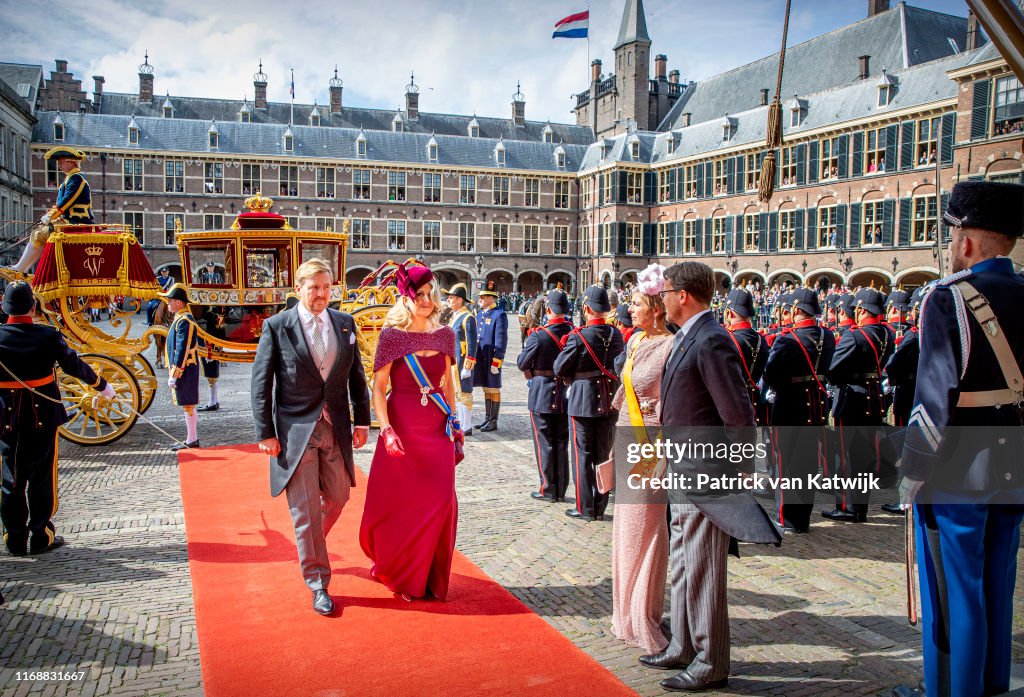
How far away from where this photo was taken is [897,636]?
385 cm

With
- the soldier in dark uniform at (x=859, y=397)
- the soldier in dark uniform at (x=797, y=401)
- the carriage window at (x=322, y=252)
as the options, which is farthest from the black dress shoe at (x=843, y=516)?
the carriage window at (x=322, y=252)

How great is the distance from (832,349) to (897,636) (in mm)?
3348

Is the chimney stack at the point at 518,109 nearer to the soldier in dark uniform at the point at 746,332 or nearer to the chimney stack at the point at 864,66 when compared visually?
the chimney stack at the point at 864,66

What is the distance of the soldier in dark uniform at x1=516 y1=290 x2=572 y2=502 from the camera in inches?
249

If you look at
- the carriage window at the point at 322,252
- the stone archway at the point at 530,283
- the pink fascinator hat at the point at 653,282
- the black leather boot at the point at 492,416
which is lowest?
the black leather boot at the point at 492,416

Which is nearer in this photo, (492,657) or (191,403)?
(492,657)

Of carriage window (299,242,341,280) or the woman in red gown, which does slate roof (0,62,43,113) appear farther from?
the woman in red gown

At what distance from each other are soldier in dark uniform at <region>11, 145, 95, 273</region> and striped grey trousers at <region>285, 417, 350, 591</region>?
5.85 m

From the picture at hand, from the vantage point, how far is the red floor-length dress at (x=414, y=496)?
4156 millimetres

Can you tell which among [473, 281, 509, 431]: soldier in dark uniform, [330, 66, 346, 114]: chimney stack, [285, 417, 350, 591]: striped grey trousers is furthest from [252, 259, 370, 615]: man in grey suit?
[330, 66, 346, 114]: chimney stack

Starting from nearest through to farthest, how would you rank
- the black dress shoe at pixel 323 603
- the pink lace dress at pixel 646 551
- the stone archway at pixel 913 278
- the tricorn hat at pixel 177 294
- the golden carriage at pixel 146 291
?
1. the pink lace dress at pixel 646 551
2. the black dress shoe at pixel 323 603
3. the golden carriage at pixel 146 291
4. the tricorn hat at pixel 177 294
5. the stone archway at pixel 913 278

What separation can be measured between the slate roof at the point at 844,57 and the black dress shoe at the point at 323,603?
106 ft

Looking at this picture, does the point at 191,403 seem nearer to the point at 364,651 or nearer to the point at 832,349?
the point at 364,651

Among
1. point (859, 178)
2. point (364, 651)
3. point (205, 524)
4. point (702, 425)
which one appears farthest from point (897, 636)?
point (859, 178)
